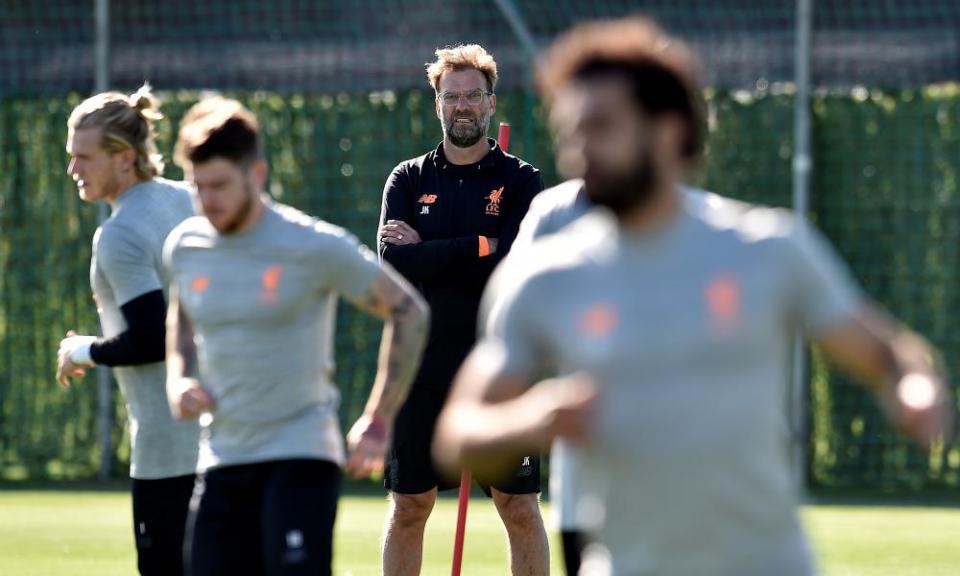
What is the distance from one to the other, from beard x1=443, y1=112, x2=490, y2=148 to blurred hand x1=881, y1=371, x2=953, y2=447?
4.51m

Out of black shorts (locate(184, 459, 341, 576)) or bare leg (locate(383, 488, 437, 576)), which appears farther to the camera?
bare leg (locate(383, 488, 437, 576))

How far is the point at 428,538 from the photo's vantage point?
432 inches

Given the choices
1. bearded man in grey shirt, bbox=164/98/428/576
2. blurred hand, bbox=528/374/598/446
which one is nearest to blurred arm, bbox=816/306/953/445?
blurred hand, bbox=528/374/598/446

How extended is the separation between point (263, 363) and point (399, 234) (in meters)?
2.59

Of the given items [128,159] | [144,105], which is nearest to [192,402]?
[128,159]

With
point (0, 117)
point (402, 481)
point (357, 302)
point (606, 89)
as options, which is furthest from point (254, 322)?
point (0, 117)

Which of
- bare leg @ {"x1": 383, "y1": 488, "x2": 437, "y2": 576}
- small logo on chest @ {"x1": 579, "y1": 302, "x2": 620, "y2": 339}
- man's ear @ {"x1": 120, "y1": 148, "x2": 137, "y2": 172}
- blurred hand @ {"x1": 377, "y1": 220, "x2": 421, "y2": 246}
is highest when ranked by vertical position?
man's ear @ {"x1": 120, "y1": 148, "x2": 137, "y2": 172}

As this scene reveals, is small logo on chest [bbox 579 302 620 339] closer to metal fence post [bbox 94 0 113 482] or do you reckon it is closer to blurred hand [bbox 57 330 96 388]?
blurred hand [bbox 57 330 96 388]

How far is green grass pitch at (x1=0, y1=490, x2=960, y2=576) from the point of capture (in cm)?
983

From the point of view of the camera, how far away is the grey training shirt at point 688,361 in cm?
349

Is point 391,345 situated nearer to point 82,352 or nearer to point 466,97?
point 82,352

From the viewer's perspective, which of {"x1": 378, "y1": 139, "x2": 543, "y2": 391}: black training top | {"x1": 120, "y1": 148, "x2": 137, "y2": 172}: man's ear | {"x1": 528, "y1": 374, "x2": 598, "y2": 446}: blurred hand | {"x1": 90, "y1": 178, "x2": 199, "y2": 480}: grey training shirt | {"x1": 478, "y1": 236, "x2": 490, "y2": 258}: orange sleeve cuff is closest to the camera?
{"x1": 528, "y1": 374, "x2": 598, "y2": 446}: blurred hand

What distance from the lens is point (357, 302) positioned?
5340 millimetres

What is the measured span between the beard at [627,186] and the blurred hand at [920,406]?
577 mm
